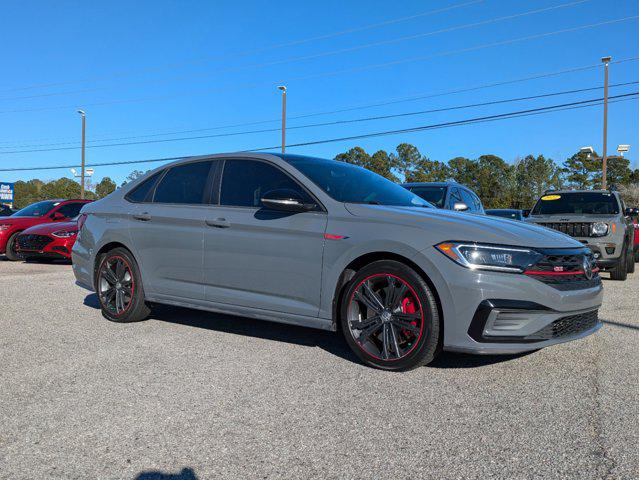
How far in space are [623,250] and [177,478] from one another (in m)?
9.77

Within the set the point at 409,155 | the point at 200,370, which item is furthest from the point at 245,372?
the point at 409,155

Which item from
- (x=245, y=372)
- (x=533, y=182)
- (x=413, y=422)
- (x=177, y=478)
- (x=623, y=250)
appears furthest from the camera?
(x=533, y=182)

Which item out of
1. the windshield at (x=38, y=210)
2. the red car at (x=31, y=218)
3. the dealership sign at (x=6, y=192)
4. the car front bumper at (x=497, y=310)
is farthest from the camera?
the dealership sign at (x=6, y=192)

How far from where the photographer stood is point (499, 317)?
338 centimetres

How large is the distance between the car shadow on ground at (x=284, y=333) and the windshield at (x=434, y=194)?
4.64m

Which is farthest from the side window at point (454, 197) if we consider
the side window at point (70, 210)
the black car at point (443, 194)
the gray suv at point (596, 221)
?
the side window at point (70, 210)

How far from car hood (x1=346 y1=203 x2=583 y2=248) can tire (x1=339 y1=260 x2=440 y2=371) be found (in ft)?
1.11

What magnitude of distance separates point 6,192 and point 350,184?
156 ft

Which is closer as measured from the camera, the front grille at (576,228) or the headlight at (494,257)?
the headlight at (494,257)

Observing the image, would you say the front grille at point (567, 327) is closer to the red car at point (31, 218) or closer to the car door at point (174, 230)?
the car door at point (174, 230)

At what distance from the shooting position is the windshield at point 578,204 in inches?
418

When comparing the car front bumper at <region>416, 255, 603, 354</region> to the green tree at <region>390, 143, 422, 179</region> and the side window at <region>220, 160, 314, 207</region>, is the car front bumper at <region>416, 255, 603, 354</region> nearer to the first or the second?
the side window at <region>220, 160, 314, 207</region>

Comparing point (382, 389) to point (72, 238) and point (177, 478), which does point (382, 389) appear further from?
point (72, 238)

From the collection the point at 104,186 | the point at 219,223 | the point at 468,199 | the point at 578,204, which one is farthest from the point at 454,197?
the point at 104,186
